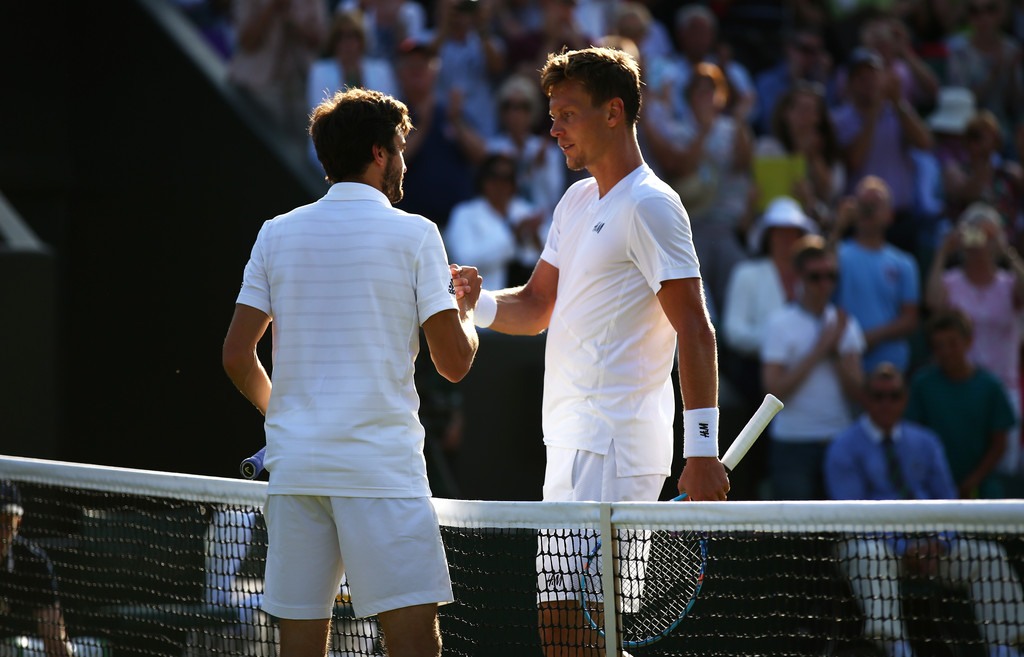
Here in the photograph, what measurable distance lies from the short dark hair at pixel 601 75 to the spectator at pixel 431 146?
4.56 meters

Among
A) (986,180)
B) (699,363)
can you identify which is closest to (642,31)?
(986,180)

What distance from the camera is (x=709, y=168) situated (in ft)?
29.1

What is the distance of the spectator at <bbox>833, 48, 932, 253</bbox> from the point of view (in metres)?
9.59

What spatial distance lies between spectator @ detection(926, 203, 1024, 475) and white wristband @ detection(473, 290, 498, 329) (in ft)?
18.0

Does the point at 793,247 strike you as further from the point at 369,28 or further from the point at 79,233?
the point at 79,233

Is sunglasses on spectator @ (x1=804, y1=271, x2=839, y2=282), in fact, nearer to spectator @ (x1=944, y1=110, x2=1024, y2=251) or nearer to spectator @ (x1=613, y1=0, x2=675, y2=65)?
spectator @ (x1=613, y1=0, x2=675, y2=65)

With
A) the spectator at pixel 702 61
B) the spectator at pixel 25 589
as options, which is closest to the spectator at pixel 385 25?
the spectator at pixel 702 61

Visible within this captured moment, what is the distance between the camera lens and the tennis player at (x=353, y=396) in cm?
324

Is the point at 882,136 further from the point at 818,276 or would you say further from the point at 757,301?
the point at 818,276

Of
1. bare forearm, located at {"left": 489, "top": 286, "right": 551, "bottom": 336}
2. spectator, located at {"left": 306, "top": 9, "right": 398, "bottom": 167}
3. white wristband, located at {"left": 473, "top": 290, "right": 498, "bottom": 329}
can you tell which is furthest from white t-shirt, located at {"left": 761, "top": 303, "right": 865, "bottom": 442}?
white wristband, located at {"left": 473, "top": 290, "right": 498, "bottom": 329}

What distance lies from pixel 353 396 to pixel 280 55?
20.6ft

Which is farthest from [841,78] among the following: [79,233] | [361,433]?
[361,433]

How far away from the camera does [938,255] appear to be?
893 centimetres

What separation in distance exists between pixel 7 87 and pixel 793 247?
20.6 ft
